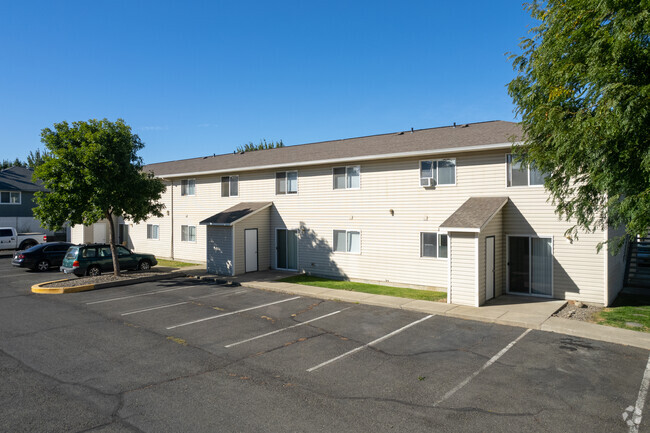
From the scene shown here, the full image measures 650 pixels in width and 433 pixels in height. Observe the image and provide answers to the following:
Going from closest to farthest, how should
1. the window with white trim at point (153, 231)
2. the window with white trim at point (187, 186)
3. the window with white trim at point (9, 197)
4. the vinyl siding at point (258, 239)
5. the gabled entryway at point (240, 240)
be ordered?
the gabled entryway at point (240, 240) < the vinyl siding at point (258, 239) < the window with white trim at point (187, 186) < the window with white trim at point (153, 231) < the window with white trim at point (9, 197)

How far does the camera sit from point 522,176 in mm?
14891

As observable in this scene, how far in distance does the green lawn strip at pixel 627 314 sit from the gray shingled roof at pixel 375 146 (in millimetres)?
6084

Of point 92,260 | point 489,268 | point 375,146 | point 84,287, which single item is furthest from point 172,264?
point 489,268

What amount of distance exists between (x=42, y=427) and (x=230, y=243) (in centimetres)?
1443

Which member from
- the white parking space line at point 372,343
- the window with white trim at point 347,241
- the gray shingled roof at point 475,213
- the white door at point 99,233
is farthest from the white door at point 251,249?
the white door at point 99,233

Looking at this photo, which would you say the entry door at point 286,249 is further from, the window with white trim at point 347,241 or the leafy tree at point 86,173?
the leafy tree at point 86,173

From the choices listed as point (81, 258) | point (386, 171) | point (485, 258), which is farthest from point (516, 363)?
point (81, 258)

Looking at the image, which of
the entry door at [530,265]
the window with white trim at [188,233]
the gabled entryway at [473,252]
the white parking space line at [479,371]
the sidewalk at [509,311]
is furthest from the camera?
the window with white trim at [188,233]

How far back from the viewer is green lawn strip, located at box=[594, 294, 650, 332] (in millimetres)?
11234

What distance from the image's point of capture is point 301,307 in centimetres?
1361

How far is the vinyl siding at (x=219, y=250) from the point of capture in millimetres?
20219

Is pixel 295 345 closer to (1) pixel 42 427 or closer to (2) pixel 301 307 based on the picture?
(2) pixel 301 307

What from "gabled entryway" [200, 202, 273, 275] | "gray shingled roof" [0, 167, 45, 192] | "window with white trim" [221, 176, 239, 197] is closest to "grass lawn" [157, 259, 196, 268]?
"gabled entryway" [200, 202, 273, 275]

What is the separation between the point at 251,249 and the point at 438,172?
10174 millimetres
